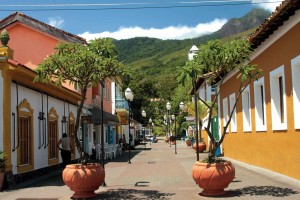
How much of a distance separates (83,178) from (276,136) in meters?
6.57

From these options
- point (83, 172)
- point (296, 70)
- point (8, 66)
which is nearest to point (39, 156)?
point (8, 66)

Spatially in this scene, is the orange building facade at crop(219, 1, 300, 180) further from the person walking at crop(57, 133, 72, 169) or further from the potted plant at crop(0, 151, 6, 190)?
the potted plant at crop(0, 151, 6, 190)

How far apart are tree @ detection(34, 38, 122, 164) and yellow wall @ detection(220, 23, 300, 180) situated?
4613 mm

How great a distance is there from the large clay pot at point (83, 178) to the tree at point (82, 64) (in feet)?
1.53

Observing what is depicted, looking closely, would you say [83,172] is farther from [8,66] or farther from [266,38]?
[266,38]

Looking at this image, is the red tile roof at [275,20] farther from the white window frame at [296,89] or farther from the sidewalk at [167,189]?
the sidewalk at [167,189]

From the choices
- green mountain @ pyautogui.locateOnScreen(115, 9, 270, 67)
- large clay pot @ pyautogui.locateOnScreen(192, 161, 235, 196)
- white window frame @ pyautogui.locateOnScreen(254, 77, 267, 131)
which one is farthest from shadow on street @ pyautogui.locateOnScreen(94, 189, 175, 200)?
green mountain @ pyautogui.locateOnScreen(115, 9, 270, 67)

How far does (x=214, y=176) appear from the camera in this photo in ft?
31.3

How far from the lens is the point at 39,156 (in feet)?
55.1

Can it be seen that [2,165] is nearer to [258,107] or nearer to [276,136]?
[276,136]

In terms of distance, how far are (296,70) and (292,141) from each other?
6.25ft

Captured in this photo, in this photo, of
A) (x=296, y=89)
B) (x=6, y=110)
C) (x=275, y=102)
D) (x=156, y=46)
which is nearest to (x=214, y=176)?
(x=296, y=89)

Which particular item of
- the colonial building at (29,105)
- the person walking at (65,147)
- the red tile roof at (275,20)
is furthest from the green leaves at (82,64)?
the person walking at (65,147)

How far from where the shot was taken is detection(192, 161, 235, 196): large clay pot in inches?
377
